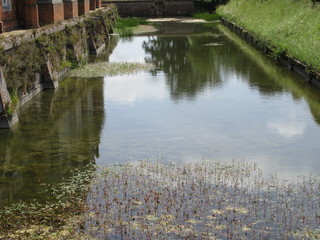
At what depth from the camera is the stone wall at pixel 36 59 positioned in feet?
44.0

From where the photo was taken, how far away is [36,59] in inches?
640

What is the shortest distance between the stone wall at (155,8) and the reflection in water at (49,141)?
3469 centimetres

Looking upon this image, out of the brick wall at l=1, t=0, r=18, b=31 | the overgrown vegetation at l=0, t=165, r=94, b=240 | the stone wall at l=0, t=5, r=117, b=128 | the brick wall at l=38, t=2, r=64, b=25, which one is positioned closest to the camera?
the overgrown vegetation at l=0, t=165, r=94, b=240

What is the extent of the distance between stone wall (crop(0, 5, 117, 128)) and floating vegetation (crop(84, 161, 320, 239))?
4580 mm

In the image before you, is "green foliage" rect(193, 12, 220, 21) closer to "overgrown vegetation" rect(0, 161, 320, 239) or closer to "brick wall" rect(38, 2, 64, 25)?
"brick wall" rect(38, 2, 64, 25)

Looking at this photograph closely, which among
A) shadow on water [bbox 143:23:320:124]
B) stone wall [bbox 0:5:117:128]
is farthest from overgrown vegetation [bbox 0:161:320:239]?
shadow on water [bbox 143:23:320:124]

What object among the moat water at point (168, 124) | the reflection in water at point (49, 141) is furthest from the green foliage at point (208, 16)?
the reflection in water at point (49, 141)

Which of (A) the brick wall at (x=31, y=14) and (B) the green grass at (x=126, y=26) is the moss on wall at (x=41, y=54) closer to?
(A) the brick wall at (x=31, y=14)

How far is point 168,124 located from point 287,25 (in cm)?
1487

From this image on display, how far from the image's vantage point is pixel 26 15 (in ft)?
66.5

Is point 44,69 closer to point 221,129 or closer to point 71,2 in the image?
point 221,129

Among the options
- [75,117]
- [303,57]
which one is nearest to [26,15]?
[75,117]

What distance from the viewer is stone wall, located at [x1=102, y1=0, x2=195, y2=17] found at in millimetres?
50625

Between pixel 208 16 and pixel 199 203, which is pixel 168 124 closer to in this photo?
pixel 199 203
